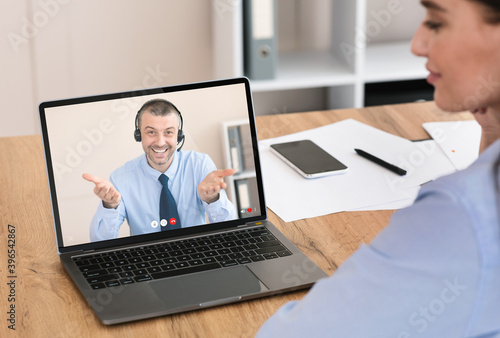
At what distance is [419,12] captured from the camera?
282 cm

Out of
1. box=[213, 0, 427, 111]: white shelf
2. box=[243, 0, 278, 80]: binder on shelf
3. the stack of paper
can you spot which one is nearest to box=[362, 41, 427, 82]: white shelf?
box=[213, 0, 427, 111]: white shelf

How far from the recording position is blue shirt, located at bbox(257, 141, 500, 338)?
57cm

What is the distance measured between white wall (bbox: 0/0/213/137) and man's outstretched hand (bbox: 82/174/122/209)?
1.72 m

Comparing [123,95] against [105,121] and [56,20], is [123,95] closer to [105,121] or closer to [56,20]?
[105,121]

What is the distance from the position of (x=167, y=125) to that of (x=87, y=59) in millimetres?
1732

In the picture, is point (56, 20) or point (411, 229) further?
point (56, 20)

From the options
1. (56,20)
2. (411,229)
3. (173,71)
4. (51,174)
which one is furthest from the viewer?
(173,71)

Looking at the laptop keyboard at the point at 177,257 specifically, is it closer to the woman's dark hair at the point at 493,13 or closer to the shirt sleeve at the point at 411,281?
the shirt sleeve at the point at 411,281

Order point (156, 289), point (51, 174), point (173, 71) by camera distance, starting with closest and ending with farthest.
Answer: point (156, 289) → point (51, 174) → point (173, 71)

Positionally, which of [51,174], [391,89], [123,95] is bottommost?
[391,89]

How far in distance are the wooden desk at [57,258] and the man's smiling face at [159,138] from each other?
220mm

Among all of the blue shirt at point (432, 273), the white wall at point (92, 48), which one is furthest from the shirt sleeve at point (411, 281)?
the white wall at point (92, 48)

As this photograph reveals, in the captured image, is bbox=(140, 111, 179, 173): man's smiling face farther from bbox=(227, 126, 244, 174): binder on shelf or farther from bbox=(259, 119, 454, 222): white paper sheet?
bbox=(259, 119, 454, 222): white paper sheet

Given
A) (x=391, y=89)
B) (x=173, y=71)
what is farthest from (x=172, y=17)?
(x=391, y=89)
